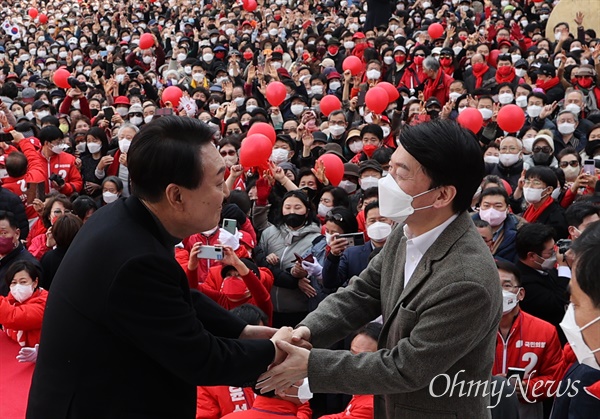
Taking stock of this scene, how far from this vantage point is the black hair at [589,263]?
6.40 ft

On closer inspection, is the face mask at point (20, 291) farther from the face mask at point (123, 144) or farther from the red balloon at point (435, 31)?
the red balloon at point (435, 31)

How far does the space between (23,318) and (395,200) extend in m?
3.37

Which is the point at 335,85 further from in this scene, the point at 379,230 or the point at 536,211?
the point at 379,230

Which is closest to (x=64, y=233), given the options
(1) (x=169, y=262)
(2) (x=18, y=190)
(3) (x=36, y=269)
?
(3) (x=36, y=269)

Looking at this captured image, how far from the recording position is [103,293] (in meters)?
2.06

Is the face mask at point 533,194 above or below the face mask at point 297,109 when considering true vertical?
above

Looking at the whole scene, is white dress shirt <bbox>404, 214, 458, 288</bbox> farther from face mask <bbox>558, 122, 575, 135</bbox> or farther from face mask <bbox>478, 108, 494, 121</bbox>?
face mask <bbox>478, 108, 494, 121</bbox>

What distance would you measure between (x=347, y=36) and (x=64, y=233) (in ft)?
34.4

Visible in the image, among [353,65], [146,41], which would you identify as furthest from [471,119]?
[146,41]

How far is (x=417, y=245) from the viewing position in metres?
2.37

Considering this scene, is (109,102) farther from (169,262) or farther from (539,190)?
(169,262)

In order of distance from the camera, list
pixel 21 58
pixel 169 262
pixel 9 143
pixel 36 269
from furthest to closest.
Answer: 1. pixel 21 58
2. pixel 9 143
3. pixel 36 269
4. pixel 169 262

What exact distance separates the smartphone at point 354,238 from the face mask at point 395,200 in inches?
119

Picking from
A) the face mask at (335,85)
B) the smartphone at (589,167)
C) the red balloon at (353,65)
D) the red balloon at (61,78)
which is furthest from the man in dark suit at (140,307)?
the red balloon at (61,78)
